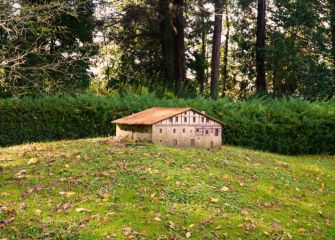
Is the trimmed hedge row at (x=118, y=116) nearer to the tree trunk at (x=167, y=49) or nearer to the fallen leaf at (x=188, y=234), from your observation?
the fallen leaf at (x=188, y=234)

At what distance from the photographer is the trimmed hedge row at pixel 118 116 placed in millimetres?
12531

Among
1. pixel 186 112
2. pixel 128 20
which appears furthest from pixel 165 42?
pixel 186 112

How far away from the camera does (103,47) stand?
24688 millimetres

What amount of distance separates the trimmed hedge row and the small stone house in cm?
290

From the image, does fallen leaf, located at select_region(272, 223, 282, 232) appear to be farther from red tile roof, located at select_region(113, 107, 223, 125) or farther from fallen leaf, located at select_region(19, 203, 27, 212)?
fallen leaf, located at select_region(19, 203, 27, 212)

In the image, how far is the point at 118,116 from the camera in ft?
41.5

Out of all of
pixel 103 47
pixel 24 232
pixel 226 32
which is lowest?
pixel 24 232

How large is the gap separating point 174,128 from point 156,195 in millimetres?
2513

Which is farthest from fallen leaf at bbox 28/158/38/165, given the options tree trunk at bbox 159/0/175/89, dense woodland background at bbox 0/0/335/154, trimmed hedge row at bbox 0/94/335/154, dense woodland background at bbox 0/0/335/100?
tree trunk at bbox 159/0/175/89

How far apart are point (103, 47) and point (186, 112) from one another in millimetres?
16416

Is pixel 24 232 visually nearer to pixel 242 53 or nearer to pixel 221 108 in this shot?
pixel 221 108

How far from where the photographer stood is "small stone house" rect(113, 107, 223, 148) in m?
9.01

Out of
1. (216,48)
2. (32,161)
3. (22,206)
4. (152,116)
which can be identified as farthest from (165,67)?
(22,206)

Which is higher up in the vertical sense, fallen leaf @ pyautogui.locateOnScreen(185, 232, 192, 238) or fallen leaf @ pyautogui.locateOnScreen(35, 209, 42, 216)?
fallen leaf @ pyautogui.locateOnScreen(35, 209, 42, 216)
